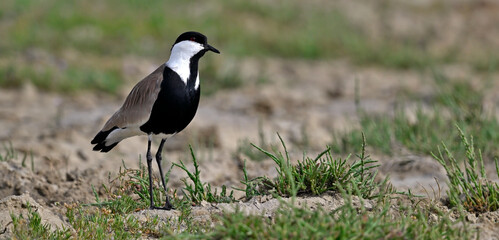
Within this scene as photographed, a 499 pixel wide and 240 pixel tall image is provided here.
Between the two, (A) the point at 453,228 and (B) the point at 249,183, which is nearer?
(A) the point at 453,228

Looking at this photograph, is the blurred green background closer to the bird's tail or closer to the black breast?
the bird's tail

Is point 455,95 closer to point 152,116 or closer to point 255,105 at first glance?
point 255,105

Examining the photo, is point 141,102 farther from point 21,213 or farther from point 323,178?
point 323,178

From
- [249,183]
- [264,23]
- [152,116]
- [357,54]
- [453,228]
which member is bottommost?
[453,228]

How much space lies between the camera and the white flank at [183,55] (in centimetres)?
474

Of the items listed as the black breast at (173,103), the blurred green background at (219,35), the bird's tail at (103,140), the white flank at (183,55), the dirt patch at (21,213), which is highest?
the blurred green background at (219,35)

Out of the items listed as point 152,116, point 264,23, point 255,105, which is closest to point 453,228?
point 152,116

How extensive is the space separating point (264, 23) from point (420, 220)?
979 cm

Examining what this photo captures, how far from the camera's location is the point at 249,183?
4.73 meters

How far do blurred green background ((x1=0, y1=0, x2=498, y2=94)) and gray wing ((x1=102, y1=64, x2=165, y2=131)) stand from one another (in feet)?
16.5

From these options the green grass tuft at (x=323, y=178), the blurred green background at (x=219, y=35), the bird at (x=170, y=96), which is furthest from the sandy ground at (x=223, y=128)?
the bird at (x=170, y=96)

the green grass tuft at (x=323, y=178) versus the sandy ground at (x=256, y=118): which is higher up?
the sandy ground at (x=256, y=118)

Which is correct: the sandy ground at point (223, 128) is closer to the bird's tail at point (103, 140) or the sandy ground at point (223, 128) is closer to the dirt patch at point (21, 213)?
the dirt patch at point (21, 213)

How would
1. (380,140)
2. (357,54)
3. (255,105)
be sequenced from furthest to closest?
(357,54) → (255,105) → (380,140)
